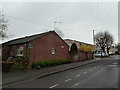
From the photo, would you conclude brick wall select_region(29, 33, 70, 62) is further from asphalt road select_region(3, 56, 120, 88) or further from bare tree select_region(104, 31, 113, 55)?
bare tree select_region(104, 31, 113, 55)

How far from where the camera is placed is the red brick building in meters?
19.3

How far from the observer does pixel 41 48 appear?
20.6 meters

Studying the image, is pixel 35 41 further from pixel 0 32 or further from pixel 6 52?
pixel 6 52

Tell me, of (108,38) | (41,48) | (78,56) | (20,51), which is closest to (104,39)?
(108,38)

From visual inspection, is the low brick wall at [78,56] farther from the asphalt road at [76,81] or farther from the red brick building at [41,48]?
the asphalt road at [76,81]

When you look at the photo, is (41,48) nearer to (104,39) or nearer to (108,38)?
(104,39)

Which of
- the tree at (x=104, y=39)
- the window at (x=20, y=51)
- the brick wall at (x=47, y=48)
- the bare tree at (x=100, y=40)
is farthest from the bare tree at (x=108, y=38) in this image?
the window at (x=20, y=51)

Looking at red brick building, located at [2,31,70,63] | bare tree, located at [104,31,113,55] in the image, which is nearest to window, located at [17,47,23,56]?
red brick building, located at [2,31,70,63]

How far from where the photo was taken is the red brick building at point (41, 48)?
19344 millimetres

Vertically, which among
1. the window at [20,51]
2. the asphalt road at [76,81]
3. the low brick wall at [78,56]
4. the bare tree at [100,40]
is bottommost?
the asphalt road at [76,81]

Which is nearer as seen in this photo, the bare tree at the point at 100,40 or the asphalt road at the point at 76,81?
the asphalt road at the point at 76,81

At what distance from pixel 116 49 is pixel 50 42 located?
95.5 metres

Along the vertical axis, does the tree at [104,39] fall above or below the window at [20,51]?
above

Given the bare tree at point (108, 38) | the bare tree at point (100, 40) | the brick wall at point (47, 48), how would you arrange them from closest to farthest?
1. the brick wall at point (47, 48)
2. the bare tree at point (108, 38)
3. the bare tree at point (100, 40)
